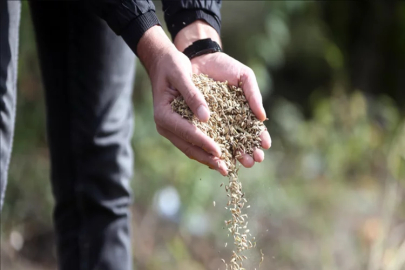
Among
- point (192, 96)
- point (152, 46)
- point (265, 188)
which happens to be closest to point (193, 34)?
point (152, 46)

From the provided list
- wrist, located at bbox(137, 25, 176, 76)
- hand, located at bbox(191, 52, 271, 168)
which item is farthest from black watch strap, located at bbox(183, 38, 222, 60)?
wrist, located at bbox(137, 25, 176, 76)

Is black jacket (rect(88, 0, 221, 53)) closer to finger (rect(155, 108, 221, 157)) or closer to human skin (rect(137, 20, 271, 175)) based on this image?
human skin (rect(137, 20, 271, 175))

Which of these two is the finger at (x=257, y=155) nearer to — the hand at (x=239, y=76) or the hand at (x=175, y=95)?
the hand at (x=239, y=76)

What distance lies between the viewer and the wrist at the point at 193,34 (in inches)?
55.1

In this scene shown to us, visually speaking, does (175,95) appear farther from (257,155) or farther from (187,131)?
(257,155)

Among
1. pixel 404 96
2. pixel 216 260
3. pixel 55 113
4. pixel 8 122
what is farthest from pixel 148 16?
pixel 404 96

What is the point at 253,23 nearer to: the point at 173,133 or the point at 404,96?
the point at 404,96

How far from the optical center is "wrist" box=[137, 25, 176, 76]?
1.24 meters

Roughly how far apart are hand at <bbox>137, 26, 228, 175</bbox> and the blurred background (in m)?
0.62

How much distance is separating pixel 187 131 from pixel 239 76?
249 millimetres

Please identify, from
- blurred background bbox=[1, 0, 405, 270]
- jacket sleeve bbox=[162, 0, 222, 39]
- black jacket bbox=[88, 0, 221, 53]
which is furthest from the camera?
blurred background bbox=[1, 0, 405, 270]

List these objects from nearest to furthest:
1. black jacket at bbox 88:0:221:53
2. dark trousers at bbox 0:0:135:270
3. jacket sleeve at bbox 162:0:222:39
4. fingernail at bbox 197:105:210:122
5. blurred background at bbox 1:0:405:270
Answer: fingernail at bbox 197:105:210:122 < black jacket at bbox 88:0:221:53 < jacket sleeve at bbox 162:0:222:39 < dark trousers at bbox 0:0:135:270 < blurred background at bbox 1:0:405:270

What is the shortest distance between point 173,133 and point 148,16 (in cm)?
32

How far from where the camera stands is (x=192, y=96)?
1.16 metres
